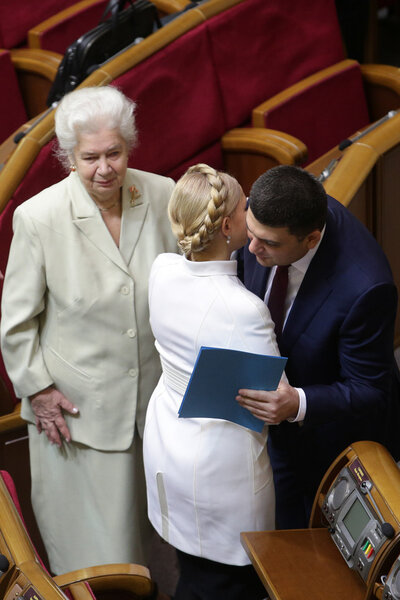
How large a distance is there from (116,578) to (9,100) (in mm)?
2375

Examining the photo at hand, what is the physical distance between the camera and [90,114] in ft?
6.32

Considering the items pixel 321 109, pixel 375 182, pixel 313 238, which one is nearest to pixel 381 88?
pixel 321 109

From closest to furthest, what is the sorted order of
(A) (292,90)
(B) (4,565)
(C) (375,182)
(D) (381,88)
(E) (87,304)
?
(B) (4,565) < (E) (87,304) < (C) (375,182) < (A) (292,90) < (D) (381,88)

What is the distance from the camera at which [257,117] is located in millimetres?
3211

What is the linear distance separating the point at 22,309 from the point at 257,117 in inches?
59.7

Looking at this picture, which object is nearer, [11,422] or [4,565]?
[4,565]

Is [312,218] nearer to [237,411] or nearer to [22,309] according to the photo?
[237,411]

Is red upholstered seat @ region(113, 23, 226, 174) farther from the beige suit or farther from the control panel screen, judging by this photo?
the control panel screen

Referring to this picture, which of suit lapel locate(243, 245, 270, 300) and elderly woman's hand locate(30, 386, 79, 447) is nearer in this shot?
suit lapel locate(243, 245, 270, 300)

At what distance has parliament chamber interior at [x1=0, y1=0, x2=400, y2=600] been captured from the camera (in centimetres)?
154

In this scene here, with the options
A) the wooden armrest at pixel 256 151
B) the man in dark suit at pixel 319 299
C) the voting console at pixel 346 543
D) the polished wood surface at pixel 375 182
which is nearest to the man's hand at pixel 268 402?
the man in dark suit at pixel 319 299

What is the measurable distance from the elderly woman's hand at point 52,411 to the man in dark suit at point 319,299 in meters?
0.60

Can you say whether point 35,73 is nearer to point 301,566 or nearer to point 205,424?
point 205,424

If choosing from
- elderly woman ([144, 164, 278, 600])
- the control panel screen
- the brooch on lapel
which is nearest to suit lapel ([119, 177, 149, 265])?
the brooch on lapel
